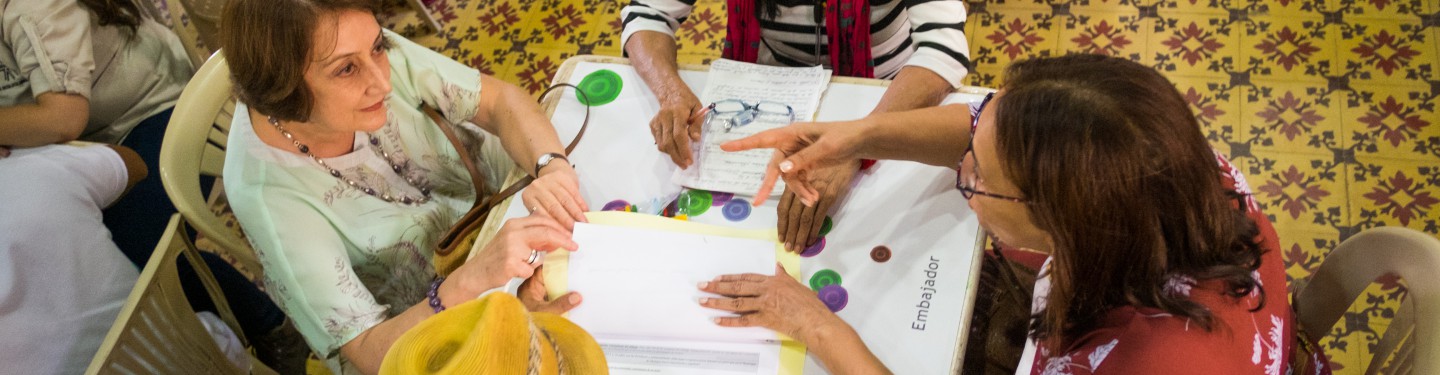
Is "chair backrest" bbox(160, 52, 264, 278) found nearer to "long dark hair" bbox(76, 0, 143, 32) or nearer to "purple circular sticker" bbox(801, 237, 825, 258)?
"long dark hair" bbox(76, 0, 143, 32)

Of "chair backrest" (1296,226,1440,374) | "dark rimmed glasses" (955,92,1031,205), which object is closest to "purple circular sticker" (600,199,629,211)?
"dark rimmed glasses" (955,92,1031,205)

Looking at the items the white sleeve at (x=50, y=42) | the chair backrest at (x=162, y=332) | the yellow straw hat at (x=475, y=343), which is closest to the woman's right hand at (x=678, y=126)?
the yellow straw hat at (x=475, y=343)

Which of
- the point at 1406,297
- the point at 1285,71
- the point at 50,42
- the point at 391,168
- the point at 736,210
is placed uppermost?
the point at 50,42

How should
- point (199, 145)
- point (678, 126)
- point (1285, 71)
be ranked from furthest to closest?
point (1285, 71)
point (199, 145)
point (678, 126)

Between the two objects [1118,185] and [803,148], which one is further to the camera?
[803,148]

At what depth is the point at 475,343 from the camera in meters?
0.85

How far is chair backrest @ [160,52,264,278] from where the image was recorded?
66.2 inches

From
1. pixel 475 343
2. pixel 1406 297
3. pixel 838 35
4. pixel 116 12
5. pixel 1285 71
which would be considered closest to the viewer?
pixel 475 343

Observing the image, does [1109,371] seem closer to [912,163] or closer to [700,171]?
[912,163]

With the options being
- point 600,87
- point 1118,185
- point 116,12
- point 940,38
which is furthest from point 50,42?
point 1118,185

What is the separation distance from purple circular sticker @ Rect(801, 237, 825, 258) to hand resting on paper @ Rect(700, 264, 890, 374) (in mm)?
60

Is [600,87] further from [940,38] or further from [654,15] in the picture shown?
[940,38]

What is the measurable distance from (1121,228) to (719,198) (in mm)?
713

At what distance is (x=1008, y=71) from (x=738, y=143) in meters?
0.44
